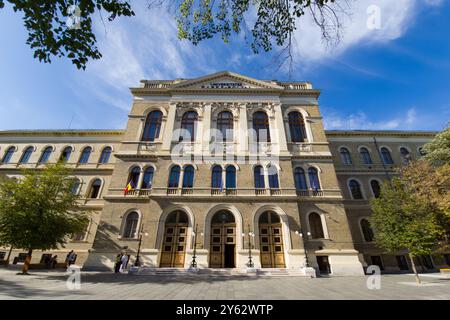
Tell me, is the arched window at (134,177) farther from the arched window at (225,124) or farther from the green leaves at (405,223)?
the green leaves at (405,223)

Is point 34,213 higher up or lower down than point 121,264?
higher up

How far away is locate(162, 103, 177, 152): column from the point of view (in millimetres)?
21439

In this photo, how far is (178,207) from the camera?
1861 centimetres

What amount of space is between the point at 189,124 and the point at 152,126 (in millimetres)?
4096

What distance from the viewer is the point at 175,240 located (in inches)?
707

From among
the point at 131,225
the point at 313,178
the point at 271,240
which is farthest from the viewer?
the point at 313,178

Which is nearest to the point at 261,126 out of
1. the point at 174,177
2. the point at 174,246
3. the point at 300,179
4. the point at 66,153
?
the point at 300,179

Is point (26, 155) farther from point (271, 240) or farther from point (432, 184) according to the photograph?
point (432, 184)

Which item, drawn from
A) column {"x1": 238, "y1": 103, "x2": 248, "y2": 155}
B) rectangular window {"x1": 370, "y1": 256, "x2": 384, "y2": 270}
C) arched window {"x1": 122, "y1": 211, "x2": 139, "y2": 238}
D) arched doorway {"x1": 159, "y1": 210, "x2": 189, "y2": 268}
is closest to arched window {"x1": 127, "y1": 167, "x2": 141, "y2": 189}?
arched window {"x1": 122, "y1": 211, "x2": 139, "y2": 238}

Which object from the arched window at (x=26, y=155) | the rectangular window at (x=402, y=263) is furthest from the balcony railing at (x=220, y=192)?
the arched window at (x=26, y=155)

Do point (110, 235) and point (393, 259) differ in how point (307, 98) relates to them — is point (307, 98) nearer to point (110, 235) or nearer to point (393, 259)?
point (393, 259)

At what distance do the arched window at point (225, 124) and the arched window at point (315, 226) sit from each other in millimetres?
10908
